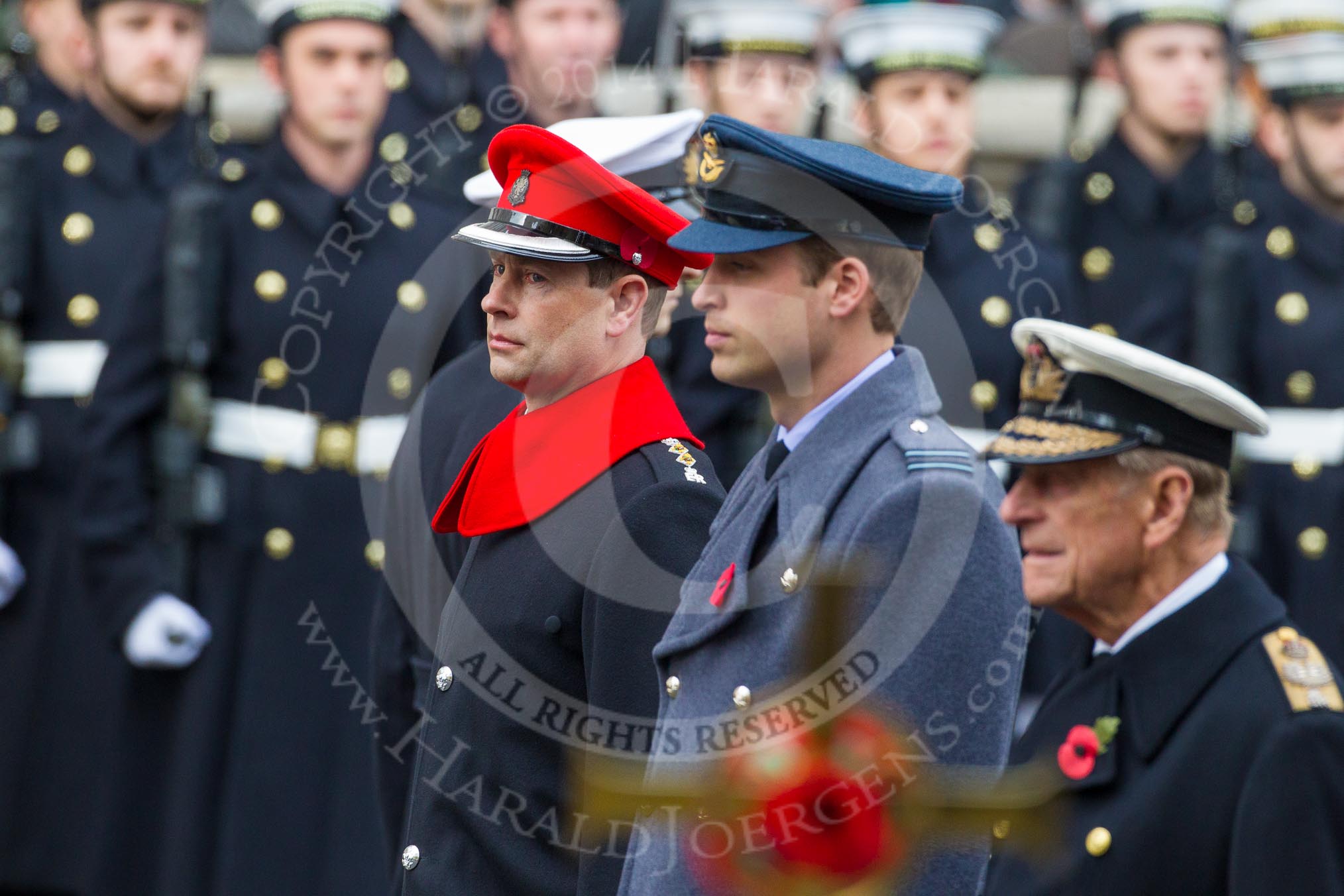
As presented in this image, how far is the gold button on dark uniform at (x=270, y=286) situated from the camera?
629cm

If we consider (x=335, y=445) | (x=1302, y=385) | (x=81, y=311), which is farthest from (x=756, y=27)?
(x=81, y=311)

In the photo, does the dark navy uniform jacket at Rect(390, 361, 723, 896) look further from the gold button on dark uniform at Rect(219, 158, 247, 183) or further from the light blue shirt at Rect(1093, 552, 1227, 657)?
the gold button on dark uniform at Rect(219, 158, 247, 183)

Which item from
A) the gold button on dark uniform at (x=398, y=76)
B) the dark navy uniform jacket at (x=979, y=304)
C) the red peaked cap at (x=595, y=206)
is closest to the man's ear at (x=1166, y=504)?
the red peaked cap at (x=595, y=206)

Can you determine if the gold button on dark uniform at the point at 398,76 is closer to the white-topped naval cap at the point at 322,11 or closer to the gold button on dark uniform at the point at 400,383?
the white-topped naval cap at the point at 322,11

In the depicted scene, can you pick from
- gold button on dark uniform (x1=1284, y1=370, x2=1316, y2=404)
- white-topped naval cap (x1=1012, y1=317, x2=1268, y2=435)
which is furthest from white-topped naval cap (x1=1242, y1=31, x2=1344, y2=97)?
white-topped naval cap (x1=1012, y1=317, x2=1268, y2=435)

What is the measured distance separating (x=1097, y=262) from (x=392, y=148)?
102 inches

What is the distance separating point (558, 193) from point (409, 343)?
2.77 metres

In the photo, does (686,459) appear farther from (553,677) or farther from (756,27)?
(756,27)

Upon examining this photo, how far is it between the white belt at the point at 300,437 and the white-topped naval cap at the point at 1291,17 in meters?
3.42

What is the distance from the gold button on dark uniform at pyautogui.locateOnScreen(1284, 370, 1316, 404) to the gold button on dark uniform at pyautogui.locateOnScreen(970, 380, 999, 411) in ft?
3.60

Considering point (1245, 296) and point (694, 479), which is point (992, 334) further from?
point (694, 479)

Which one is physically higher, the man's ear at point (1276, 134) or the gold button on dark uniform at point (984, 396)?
the man's ear at point (1276, 134)

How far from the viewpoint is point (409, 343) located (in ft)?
20.7

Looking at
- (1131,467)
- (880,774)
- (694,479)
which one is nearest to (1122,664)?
(1131,467)
